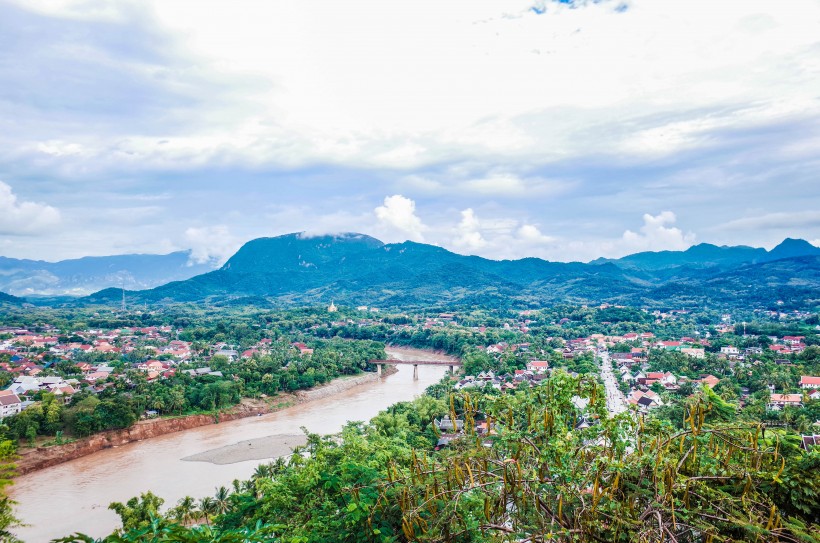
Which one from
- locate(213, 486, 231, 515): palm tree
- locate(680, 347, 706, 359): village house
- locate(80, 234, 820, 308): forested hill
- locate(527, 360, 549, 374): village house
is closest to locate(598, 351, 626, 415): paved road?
locate(527, 360, 549, 374): village house

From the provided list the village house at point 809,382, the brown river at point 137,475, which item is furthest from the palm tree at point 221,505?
the village house at point 809,382

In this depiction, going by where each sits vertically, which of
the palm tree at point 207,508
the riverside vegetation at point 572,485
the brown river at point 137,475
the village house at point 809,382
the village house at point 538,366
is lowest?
the brown river at point 137,475

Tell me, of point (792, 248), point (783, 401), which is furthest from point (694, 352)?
point (792, 248)

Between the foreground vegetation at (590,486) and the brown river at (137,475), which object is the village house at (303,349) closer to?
the brown river at (137,475)

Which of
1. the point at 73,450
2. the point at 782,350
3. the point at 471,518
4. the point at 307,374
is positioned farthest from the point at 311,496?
the point at 782,350

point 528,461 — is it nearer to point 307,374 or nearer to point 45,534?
point 45,534

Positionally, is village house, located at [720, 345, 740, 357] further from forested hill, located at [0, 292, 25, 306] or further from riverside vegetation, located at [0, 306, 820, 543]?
forested hill, located at [0, 292, 25, 306]
